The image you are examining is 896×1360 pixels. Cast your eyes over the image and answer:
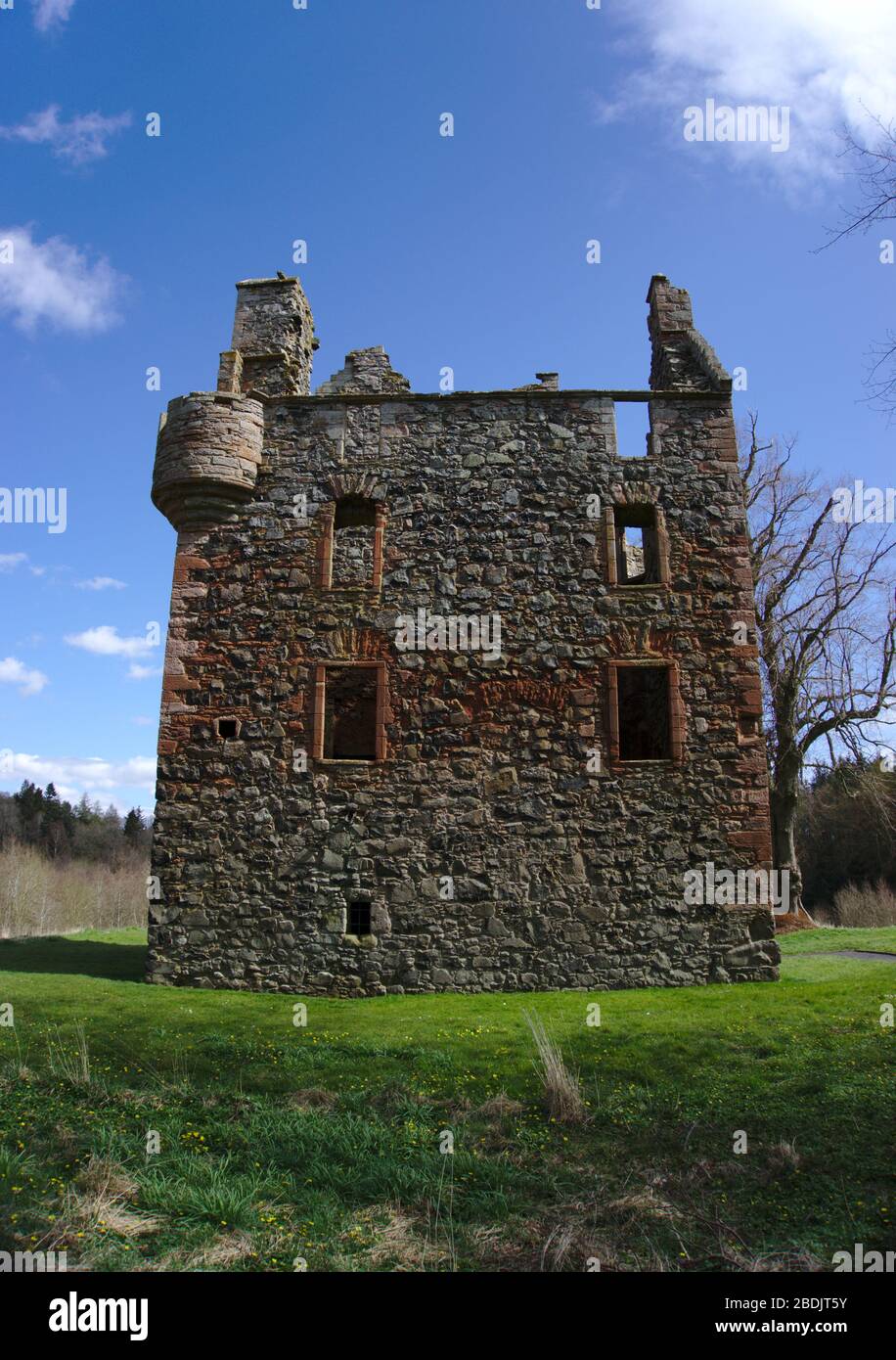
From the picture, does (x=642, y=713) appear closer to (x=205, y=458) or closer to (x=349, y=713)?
(x=349, y=713)

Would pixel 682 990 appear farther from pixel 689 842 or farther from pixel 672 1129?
pixel 672 1129

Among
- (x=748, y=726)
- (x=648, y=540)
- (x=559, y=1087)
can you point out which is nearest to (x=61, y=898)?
(x=648, y=540)

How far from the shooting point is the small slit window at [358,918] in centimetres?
1310

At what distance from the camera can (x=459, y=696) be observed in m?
13.7

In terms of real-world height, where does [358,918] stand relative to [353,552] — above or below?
below

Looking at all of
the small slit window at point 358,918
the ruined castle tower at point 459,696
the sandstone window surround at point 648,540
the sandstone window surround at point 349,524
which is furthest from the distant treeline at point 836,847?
the small slit window at point 358,918

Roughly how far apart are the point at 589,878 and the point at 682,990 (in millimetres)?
1994

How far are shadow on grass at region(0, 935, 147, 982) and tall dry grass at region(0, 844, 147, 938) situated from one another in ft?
55.3

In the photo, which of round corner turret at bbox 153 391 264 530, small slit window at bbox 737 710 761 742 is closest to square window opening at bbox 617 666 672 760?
small slit window at bbox 737 710 761 742

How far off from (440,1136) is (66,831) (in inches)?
2651

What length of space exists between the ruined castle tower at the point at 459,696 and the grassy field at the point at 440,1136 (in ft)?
6.06

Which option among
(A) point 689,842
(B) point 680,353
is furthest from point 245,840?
(B) point 680,353

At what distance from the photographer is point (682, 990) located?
40.3 ft
